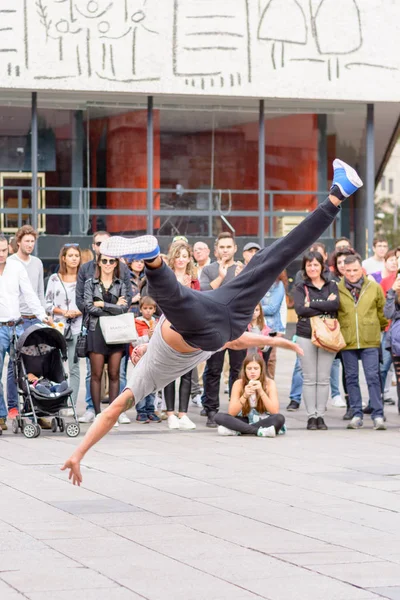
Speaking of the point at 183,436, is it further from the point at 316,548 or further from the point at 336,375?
the point at 316,548

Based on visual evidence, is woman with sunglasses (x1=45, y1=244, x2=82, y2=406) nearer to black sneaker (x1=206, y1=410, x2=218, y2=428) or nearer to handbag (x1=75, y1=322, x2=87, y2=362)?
handbag (x1=75, y1=322, x2=87, y2=362)

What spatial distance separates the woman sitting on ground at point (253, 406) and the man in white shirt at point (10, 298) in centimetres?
225

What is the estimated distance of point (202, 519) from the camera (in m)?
7.41

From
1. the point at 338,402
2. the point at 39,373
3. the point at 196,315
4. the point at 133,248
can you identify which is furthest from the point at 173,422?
the point at 133,248

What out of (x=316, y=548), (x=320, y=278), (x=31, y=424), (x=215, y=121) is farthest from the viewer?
(x=215, y=121)

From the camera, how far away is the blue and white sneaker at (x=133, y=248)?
22.7 feet

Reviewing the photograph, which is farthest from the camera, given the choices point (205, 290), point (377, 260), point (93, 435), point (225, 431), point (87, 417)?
point (377, 260)

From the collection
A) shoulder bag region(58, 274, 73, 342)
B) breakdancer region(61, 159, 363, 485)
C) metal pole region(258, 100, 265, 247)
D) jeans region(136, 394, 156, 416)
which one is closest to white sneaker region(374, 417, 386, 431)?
jeans region(136, 394, 156, 416)

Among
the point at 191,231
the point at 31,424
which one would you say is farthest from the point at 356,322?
the point at 191,231

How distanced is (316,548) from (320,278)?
647cm

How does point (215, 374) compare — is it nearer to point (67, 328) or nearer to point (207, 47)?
point (67, 328)

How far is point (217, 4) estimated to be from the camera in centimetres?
2138

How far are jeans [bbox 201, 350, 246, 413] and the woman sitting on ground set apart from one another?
90 centimetres

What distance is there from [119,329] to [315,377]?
2298 millimetres
